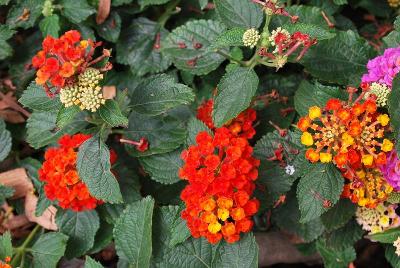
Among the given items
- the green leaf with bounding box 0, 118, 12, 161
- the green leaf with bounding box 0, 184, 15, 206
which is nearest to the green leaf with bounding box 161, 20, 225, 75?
the green leaf with bounding box 0, 118, 12, 161

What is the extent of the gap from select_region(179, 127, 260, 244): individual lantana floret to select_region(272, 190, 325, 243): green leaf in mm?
502

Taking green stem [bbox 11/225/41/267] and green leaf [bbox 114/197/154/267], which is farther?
green stem [bbox 11/225/41/267]

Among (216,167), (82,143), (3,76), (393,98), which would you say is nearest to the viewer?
(393,98)

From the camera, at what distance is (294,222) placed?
7.39ft

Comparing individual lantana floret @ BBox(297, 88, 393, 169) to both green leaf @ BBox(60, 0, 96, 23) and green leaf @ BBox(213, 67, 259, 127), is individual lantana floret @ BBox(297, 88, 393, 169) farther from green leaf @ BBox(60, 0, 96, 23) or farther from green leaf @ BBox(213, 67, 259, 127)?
green leaf @ BBox(60, 0, 96, 23)

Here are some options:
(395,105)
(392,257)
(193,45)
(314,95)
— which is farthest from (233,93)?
(392,257)

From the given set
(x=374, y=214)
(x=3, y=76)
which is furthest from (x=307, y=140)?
(x=3, y=76)

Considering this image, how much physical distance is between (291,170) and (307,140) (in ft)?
1.04

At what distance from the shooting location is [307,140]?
65.9 inches

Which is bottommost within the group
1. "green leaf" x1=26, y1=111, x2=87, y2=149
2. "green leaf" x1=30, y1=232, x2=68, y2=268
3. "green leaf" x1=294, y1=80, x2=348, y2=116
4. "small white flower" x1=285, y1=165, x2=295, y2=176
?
"green leaf" x1=30, y1=232, x2=68, y2=268

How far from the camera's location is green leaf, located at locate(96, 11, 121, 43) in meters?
2.38

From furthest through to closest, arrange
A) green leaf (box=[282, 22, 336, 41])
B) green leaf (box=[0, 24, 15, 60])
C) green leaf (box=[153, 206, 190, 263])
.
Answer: green leaf (box=[0, 24, 15, 60]) < green leaf (box=[153, 206, 190, 263]) < green leaf (box=[282, 22, 336, 41])

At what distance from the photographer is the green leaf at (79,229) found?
2164mm

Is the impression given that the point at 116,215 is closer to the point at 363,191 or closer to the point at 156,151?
the point at 156,151
